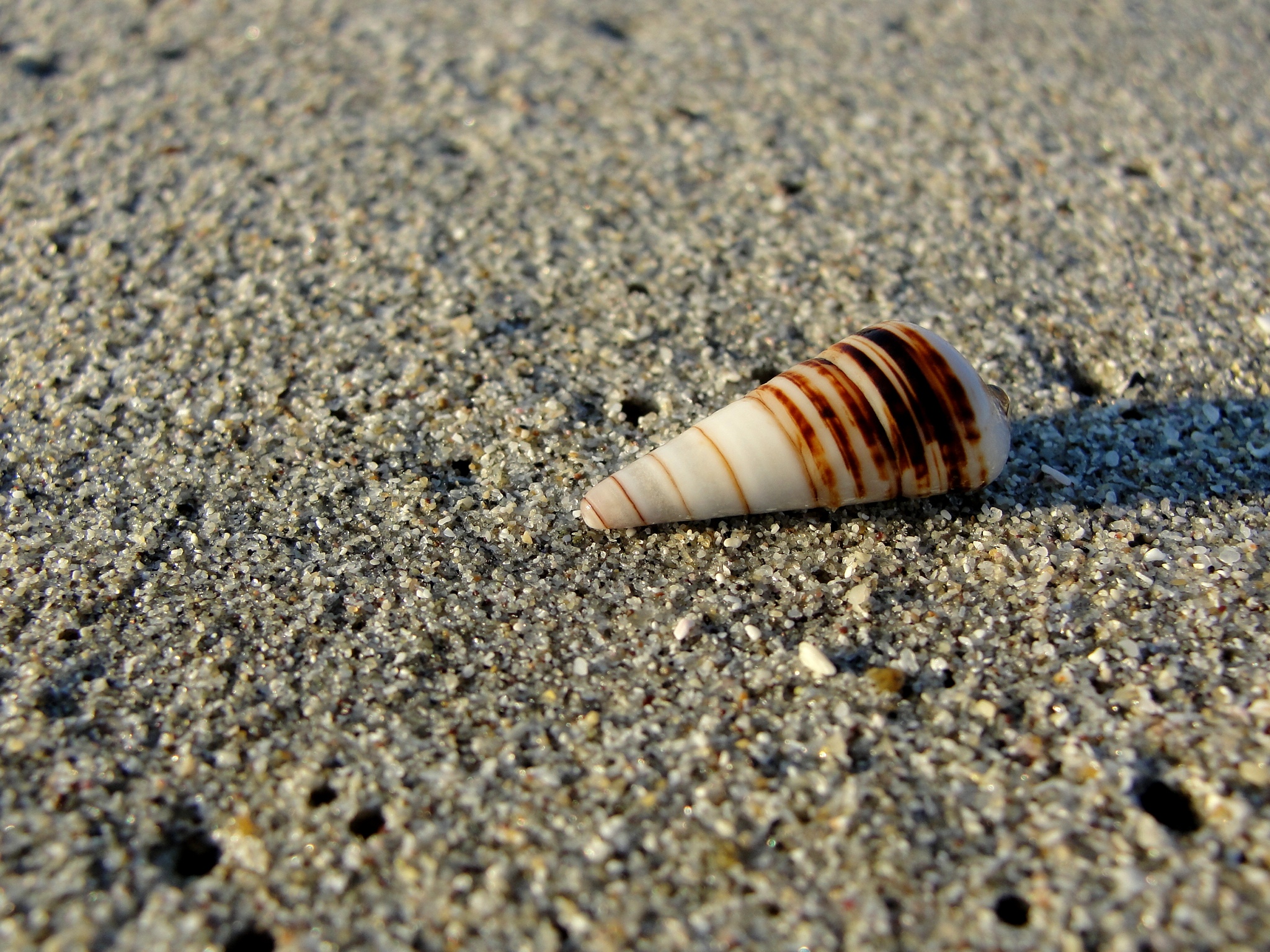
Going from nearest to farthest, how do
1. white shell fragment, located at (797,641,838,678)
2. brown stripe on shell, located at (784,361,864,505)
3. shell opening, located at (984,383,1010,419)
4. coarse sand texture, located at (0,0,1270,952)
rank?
coarse sand texture, located at (0,0,1270,952) < white shell fragment, located at (797,641,838,678) < brown stripe on shell, located at (784,361,864,505) < shell opening, located at (984,383,1010,419)

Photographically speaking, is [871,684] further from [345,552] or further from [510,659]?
[345,552]

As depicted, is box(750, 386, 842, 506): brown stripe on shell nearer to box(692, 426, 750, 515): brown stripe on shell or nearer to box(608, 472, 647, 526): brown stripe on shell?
box(692, 426, 750, 515): brown stripe on shell

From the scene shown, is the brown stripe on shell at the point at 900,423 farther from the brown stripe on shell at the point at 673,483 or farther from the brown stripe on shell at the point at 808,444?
the brown stripe on shell at the point at 673,483

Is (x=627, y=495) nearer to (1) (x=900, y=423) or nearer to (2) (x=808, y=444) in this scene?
(2) (x=808, y=444)

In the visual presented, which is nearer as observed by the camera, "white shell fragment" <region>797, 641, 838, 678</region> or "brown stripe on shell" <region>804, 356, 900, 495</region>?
"white shell fragment" <region>797, 641, 838, 678</region>

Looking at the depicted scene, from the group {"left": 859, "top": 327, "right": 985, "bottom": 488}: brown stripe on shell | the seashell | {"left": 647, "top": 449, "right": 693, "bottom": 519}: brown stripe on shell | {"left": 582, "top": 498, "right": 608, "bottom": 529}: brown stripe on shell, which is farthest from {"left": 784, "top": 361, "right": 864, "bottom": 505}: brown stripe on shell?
{"left": 582, "top": 498, "right": 608, "bottom": 529}: brown stripe on shell

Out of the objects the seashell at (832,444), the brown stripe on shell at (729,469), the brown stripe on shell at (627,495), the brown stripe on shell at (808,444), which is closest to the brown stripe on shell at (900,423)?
the seashell at (832,444)

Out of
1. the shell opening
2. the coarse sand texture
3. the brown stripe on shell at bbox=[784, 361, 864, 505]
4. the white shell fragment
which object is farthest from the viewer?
the shell opening
